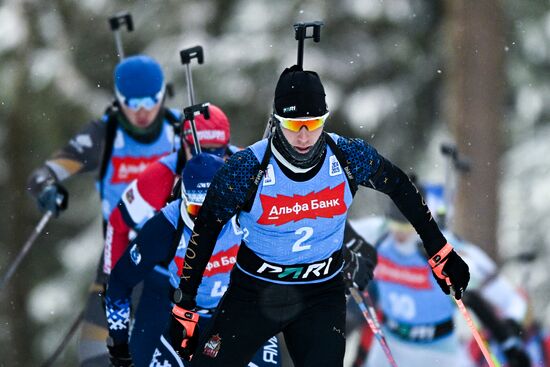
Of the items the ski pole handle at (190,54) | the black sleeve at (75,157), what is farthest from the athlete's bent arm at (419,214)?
the black sleeve at (75,157)

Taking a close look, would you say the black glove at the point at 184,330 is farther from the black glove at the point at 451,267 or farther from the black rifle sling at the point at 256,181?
the black glove at the point at 451,267

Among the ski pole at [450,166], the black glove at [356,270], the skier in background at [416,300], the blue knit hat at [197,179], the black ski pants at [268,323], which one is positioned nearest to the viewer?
the black ski pants at [268,323]

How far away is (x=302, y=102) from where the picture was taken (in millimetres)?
5406

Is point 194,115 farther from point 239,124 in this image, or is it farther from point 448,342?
point 239,124

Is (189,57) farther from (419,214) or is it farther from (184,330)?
(184,330)

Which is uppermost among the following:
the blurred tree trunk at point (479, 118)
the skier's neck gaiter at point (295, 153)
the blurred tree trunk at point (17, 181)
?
the skier's neck gaiter at point (295, 153)

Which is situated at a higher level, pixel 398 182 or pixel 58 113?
pixel 398 182

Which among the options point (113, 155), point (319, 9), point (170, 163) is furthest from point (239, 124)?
point (170, 163)

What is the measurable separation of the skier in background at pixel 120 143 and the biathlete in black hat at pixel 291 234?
108 inches

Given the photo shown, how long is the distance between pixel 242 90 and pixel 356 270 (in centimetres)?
1153

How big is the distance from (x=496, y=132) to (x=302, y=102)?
33.9ft

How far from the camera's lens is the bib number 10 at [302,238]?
5.56 metres

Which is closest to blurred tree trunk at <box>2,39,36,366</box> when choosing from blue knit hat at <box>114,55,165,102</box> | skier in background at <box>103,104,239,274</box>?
blue knit hat at <box>114,55,165,102</box>

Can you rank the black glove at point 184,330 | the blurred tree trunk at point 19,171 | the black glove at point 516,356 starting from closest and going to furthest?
1. the black glove at point 184,330
2. the black glove at point 516,356
3. the blurred tree trunk at point 19,171
